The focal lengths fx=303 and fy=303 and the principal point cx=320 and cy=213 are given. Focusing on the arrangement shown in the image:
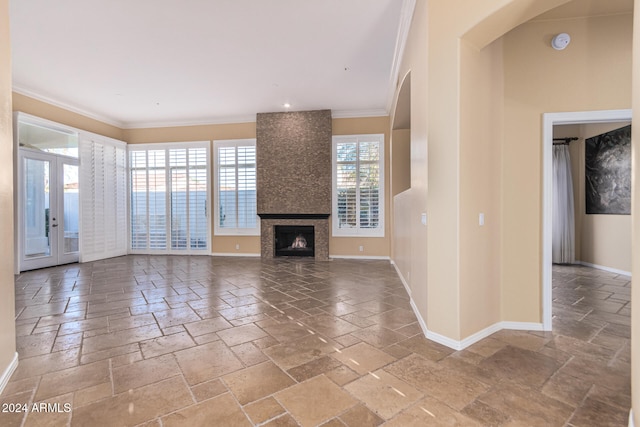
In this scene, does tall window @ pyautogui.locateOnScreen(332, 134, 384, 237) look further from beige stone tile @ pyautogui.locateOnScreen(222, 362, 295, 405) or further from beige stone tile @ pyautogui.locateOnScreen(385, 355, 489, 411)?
beige stone tile @ pyautogui.locateOnScreen(222, 362, 295, 405)

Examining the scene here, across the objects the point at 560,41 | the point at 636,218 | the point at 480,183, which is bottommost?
the point at 636,218

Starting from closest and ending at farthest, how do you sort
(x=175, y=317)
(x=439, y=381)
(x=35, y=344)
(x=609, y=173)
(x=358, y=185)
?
1. (x=439, y=381)
2. (x=35, y=344)
3. (x=175, y=317)
4. (x=609, y=173)
5. (x=358, y=185)

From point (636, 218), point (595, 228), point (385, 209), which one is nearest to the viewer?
point (636, 218)

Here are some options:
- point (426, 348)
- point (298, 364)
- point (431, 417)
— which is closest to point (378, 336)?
point (426, 348)

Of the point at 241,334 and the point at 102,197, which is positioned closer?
the point at 241,334

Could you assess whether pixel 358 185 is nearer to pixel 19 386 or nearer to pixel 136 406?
pixel 136 406

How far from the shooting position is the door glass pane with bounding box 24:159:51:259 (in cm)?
551

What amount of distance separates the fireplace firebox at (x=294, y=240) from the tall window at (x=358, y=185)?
71 cm

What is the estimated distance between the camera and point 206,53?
14.2 ft

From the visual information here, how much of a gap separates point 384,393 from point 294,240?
5539 mm

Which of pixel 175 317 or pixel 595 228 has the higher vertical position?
pixel 595 228

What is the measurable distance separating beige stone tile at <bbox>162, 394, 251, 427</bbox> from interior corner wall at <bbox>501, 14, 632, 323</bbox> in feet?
8.19

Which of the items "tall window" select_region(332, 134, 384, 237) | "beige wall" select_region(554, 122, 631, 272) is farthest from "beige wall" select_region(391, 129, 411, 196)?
"beige wall" select_region(554, 122, 631, 272)

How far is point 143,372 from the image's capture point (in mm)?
2102
